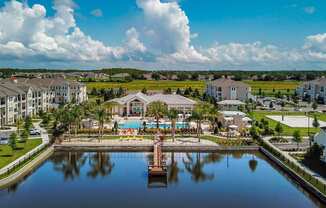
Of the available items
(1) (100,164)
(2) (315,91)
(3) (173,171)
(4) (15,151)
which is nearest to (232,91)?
(2) (315,91)

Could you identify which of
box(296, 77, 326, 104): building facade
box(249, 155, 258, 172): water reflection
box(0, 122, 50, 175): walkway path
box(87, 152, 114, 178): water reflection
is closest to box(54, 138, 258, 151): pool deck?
box(87, 152, 114, 178): water reflection

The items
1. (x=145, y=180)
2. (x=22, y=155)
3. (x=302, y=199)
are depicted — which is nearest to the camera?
(x=302, y=199)

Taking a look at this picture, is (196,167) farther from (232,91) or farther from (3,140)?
(232,91)

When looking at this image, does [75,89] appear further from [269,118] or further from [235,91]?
[269,118]

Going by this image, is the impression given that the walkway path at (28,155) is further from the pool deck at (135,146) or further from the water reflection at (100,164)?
the water reflection at (100,164)

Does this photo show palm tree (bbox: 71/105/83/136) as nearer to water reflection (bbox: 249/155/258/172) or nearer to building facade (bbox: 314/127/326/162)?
water reflection (bbox: 249/155/258/172)

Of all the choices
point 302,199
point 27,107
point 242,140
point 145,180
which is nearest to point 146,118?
point 27,107

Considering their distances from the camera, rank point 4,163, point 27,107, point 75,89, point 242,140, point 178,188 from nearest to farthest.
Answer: point 178,188 → point 4,163 → point 242,140 → point 27,107 → point 75,89

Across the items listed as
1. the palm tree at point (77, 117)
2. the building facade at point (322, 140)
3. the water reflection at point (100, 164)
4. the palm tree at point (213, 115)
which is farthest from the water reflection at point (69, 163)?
the building facade at point (322, 140)
